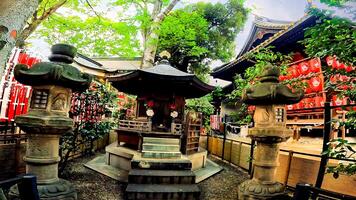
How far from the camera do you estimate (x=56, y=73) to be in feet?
15.6

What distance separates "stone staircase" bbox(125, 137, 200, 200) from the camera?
641 cm

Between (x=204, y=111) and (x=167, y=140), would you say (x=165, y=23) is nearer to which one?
(x=204, y=111)

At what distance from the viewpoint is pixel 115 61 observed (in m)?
36.1

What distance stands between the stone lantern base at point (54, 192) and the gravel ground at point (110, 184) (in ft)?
3.54

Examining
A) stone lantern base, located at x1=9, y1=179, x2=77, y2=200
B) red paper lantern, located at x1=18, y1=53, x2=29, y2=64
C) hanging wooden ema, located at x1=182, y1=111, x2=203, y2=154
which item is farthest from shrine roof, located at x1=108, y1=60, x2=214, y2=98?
stone lantern base, located at x1=9, y1=179, x2=77, y2=200

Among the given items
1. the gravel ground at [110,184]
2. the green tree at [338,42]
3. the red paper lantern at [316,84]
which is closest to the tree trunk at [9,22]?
the green tree at [338,42]

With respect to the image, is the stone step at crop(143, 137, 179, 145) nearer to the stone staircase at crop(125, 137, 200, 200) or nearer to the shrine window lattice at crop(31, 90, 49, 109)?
the stone staircase at crop(125, 137, 200, 200)

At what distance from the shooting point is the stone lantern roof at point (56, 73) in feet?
15.6

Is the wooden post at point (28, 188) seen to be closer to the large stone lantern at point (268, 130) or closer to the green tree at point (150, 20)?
the large stone lantern at point (268, 130)

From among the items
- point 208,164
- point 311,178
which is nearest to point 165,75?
point 208,164

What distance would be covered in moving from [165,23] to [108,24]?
3602 mm

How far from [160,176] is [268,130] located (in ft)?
12.1

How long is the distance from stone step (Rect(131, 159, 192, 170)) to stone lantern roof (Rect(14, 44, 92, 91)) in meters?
3.60

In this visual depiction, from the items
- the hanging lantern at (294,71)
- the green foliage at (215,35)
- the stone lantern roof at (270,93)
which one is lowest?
the stone lantern roof at (270,93)
